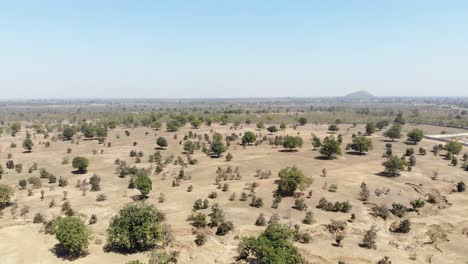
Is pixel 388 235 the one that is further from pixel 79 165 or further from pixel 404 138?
pixel 404 138

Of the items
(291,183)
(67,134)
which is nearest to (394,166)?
(291,183)

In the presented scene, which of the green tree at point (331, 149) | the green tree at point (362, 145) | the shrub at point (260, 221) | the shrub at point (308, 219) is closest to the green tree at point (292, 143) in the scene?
the green tree at point (331, 149)

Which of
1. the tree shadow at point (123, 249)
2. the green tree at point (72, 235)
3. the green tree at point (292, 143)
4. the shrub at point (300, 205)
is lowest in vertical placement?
the tree shadow at point (123, 249)

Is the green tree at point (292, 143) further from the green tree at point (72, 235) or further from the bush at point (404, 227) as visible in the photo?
the green tree at point (72, 235)

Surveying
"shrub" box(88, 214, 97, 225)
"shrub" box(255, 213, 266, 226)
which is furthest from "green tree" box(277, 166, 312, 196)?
"shrub" box(88, 214, 97, 225)

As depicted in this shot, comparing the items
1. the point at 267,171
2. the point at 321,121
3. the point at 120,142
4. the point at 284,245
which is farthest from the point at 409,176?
the point at 321,121

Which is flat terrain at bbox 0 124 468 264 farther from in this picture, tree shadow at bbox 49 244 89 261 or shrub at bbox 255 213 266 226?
shrub at bbox 255 213 266 226
